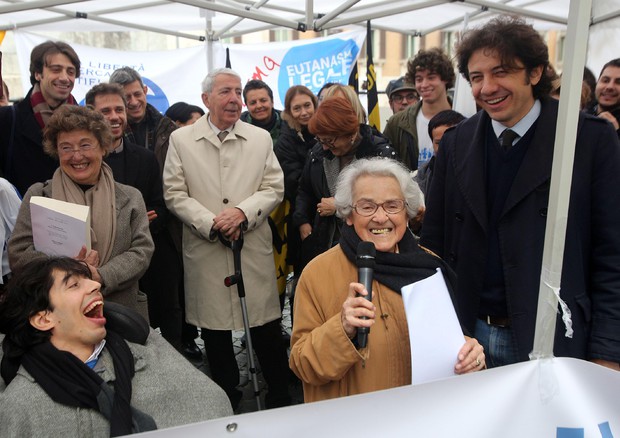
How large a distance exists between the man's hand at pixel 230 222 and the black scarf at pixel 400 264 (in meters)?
1.62

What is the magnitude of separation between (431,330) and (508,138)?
0.94m

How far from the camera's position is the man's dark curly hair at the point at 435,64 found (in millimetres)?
5297

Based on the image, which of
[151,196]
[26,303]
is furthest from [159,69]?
[26,303]

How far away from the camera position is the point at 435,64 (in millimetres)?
5281

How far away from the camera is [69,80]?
13.3ft

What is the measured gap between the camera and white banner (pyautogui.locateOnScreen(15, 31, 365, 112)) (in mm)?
8234

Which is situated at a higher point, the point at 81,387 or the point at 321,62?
the point at 321,62

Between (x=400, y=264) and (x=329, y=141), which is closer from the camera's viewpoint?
(x=400, y=264)

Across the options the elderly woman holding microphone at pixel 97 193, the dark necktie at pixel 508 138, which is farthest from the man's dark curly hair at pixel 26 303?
the dark necktie at pixel 508 138

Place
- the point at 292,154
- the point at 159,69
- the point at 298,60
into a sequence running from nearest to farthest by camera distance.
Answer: the point at 292,154 → the point at 298,60 → the point at 159,69

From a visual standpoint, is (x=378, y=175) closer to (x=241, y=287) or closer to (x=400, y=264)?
A: (x=400, y=264)

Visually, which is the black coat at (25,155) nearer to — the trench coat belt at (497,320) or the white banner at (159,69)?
the trench coat belt at (497,320)

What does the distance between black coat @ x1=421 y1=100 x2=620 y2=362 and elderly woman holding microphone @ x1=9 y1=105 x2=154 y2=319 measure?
1.75 meters

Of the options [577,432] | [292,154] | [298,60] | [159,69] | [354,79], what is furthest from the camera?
[159,69]
